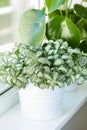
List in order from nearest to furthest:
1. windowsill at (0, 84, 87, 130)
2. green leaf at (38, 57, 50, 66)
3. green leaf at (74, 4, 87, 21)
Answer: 1. green leaf at (38, 57, 50, 66)
2. windowsill at (0, 84, 87, 130)
3. green leaf at (74, 4, 87, 21)

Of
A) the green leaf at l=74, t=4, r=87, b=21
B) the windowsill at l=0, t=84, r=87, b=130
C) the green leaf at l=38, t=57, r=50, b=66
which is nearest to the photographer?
the green leaf at l=38, t=57, r=50, b=66

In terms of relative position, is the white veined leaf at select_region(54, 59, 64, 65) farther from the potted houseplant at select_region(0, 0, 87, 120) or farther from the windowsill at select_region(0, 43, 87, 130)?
the windowsill at select_region(0, 43, 87, 130)

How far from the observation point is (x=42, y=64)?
94 cm

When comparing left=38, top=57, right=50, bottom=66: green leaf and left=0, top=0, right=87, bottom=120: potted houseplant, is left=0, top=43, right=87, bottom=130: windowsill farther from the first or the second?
left=38, top=57, right=50, bottom=66: green leaf

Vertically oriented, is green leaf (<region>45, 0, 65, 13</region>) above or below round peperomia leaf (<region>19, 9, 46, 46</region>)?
above

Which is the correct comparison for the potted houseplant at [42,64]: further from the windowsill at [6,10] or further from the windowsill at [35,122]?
the windowsill at [6,10]

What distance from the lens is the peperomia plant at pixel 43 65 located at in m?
0.94

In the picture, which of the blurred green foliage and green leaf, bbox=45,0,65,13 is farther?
the blurred green foliage

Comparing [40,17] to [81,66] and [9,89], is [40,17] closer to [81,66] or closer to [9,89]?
[81,66]

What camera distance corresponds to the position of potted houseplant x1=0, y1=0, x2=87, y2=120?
944 mm

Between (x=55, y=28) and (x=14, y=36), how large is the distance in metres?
0.33

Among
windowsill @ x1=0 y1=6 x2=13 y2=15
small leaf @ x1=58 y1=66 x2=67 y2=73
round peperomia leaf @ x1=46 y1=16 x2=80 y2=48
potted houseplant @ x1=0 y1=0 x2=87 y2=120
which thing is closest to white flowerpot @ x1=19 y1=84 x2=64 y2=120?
potted houseplant @ x1=0 y1=0 x2=87 y2=120

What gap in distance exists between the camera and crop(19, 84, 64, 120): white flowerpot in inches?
39.8

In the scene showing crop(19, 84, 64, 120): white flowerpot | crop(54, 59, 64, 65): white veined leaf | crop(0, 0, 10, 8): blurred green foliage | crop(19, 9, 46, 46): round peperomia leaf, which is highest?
crop(0, 0, 10, 8): blurred green foliage
